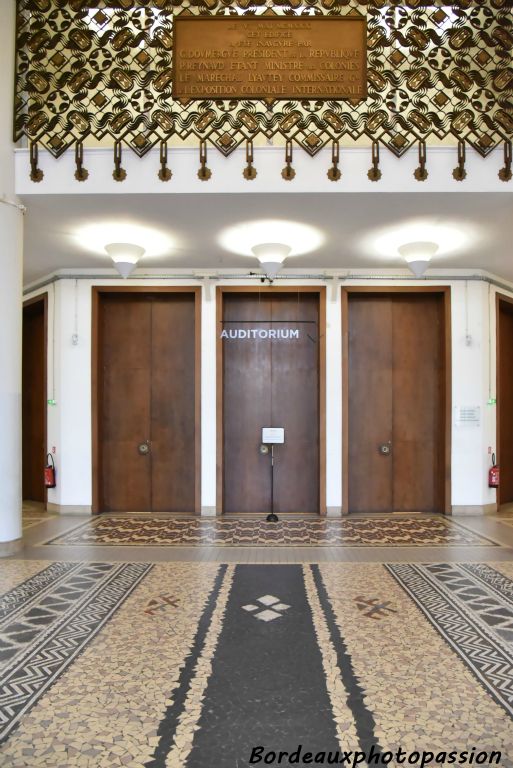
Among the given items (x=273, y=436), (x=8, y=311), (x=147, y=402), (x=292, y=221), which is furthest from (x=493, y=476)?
(x=8, y=311)

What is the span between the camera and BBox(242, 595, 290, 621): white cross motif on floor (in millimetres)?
3670

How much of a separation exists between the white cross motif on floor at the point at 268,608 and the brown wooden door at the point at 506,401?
5.42 meters

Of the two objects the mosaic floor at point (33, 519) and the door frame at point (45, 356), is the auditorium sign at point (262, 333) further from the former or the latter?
the mosaic floor at point (33, 519)

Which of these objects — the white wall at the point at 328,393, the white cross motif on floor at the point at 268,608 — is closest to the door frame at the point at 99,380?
the white wall at the point at 328,393

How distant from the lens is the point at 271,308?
7.77 meters

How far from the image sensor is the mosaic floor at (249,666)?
88.2 inches

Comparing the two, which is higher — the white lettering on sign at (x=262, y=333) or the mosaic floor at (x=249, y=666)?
the white lettering on sign at (x=262, y=333)

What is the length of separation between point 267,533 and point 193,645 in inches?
124

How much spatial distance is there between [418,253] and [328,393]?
2.23m

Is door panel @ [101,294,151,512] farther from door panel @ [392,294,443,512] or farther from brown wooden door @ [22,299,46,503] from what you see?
door panel @ [392,294,443,512]

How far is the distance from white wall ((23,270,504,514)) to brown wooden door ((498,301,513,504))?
2.70ft

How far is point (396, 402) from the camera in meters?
7.73

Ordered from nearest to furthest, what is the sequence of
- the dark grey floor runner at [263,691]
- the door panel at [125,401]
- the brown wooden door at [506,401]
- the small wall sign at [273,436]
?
1. the dark grey floor runner at [263,691]
2. the small wall sign at [273,436]
3. the door panel at [125,401]
4. the brown wooden door at [506,401]

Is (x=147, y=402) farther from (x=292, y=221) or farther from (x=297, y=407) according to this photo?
(x=292, y=221)
